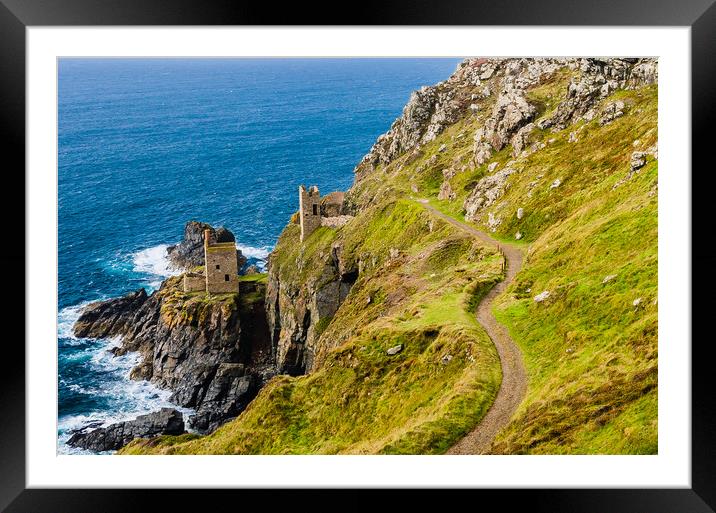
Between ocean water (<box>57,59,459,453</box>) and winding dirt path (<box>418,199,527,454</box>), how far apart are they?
30.3m

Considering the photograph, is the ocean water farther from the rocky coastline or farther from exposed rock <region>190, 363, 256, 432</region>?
exposed rock <region>190, 363, 256, 432</region>

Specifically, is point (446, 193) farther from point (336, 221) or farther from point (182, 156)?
point (182, 156)

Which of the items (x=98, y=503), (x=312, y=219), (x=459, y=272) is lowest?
(x=98, y=503)

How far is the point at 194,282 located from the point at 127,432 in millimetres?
22280

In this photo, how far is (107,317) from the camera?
61.4 meters

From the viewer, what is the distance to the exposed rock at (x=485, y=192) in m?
50.2

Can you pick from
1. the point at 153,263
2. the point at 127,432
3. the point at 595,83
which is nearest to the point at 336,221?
the point at 153,263

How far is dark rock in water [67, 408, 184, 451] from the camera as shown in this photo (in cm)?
4244

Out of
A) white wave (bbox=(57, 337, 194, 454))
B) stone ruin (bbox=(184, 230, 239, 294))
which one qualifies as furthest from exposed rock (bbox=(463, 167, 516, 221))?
white wave (bbox=(57, 337, 194, 454))

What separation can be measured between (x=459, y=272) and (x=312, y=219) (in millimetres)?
28490

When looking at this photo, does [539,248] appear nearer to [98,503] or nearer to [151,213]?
[98,503]
